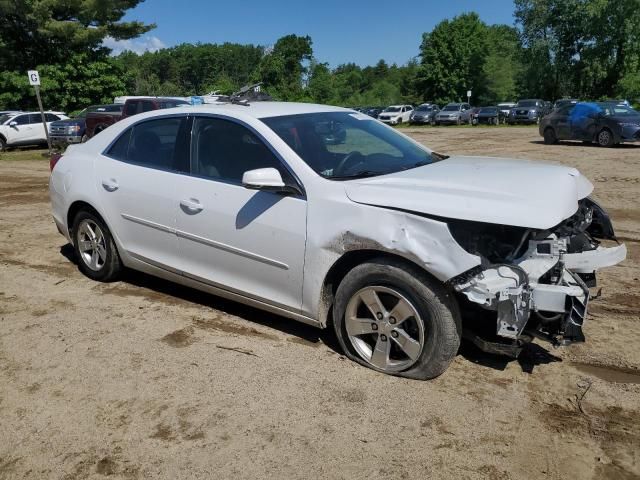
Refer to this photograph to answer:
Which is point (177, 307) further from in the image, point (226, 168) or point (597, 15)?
point (597, 15)

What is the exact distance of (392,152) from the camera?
14.4ft

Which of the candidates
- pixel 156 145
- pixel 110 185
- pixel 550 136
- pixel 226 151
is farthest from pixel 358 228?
pixel 550 136

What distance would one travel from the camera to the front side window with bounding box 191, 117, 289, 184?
4.01 metres

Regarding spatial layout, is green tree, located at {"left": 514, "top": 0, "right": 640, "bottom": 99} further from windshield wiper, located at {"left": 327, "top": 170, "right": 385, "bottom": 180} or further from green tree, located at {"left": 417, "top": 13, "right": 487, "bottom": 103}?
windshield wiper, located at {"left": 327, "top": 170, "right": 385, "bottom": 180}

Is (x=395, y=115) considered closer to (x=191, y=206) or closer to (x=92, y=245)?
(x=92, y=245)

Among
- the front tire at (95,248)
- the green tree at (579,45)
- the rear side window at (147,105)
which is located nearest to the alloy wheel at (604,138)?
the rear side window at (147,105)

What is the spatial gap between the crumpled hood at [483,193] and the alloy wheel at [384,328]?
557 millimetres

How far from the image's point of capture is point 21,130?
71.5 feet

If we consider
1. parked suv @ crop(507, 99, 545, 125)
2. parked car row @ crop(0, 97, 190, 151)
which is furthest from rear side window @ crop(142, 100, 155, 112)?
parked suv @ crop(507, 99, 545, 125)

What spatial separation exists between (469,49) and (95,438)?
68.0m

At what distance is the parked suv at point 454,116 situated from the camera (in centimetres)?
3744

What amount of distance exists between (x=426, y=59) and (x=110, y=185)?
6691cm

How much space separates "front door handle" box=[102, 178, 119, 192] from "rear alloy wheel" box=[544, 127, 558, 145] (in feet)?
60.3

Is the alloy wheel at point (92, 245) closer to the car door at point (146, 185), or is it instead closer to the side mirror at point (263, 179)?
the car door at point (146, 185)
